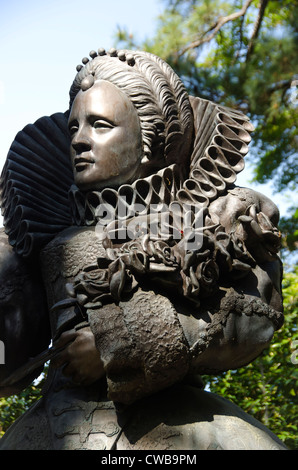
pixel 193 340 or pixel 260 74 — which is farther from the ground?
pixel 193 340

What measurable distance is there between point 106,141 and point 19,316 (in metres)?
0.80

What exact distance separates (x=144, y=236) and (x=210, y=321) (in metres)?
0.40

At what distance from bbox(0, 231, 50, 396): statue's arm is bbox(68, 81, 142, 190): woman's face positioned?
433 mm

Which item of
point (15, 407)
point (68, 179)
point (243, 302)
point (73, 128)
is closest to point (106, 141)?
point (73, 128)

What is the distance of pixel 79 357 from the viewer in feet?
8.32

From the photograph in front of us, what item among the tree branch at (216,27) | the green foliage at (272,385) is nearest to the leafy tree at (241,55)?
the tree branch at (216,27)

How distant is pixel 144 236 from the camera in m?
2.61

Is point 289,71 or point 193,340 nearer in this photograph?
point 193,340

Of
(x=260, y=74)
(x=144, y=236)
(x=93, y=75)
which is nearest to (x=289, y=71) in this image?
(x=260, y=74)

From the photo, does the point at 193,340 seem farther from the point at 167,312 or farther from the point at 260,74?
the point at 260,74

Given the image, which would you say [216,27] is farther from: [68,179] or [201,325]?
[201,325]

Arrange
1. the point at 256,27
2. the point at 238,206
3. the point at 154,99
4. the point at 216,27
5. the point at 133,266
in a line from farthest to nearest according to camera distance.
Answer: the point at 216,27
the point at 256,27
the point at 154,99
the point at 238,206
the point at 133,266

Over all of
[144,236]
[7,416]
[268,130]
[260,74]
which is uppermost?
[144,236]
